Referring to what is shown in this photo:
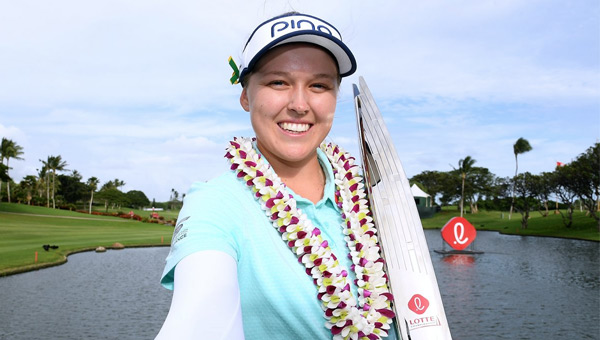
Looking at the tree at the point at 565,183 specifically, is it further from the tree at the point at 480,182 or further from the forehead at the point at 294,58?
the forehead at the point at 294,58

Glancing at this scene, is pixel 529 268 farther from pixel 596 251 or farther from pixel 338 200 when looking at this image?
pixel 338 200

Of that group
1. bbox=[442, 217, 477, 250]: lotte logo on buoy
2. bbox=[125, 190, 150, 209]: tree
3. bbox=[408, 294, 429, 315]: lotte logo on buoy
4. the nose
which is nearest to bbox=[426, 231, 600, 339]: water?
bbox=[442, 217, 477, 250]: lotte logo on buoy

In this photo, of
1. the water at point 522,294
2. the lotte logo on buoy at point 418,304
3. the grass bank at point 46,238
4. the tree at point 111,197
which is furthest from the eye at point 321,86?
the tree at point 111,197

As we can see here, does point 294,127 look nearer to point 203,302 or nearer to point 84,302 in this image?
point 203,302

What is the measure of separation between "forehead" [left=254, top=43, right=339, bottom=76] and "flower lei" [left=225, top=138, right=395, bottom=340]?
426 millimetres

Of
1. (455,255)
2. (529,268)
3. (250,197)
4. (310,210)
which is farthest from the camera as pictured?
(455,255)

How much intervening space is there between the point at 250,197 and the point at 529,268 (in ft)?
112

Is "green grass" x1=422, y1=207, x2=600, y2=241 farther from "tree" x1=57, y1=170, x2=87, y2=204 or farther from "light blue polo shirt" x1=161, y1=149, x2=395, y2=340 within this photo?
"tree" x1=57, y1=170, x2=87, y2=204

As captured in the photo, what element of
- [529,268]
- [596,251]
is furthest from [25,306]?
[596,251]

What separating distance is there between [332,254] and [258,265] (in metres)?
0.40

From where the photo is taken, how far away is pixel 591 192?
2140 inches

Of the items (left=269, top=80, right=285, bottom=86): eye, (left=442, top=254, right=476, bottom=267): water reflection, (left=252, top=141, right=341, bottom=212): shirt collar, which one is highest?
(left=269, top=80, right=285, bottom=86): eye

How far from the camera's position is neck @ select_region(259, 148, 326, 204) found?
7.30ft

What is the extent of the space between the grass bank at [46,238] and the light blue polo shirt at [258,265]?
88.7ft
